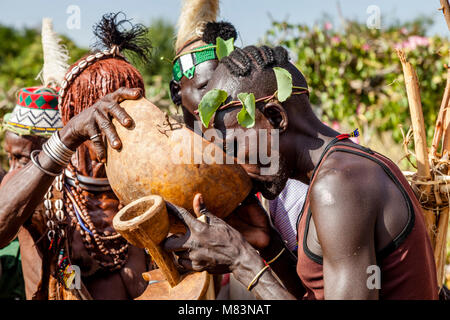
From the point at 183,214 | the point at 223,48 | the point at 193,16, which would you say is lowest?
the point at 183,214

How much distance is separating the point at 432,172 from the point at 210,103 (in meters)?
1.49

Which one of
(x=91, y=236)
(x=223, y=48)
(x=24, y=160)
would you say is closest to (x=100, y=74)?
(x=223, y=48)

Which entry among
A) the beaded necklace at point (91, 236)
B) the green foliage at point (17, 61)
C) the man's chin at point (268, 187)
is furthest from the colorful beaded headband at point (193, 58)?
the man's chin at point (268, 187)

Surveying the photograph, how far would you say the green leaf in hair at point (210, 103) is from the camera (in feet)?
7.74

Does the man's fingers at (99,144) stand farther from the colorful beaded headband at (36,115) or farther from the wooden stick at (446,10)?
the wooden stick at (446,10)

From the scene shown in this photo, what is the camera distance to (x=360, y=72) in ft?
25.0

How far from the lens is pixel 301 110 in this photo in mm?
2438

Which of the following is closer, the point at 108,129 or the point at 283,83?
the point at 283,83

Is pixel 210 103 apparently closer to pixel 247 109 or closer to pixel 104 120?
pixel 247 109

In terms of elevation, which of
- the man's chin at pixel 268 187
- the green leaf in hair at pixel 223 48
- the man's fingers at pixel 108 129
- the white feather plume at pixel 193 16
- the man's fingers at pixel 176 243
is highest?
the white feather plume at pixel 193 16

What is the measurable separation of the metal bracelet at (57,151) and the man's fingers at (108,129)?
359 mm

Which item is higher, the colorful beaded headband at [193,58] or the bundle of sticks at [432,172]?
the colorful beaded headband at [193,58]

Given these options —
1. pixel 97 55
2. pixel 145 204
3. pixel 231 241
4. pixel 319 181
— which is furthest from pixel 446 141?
pixel 97 55

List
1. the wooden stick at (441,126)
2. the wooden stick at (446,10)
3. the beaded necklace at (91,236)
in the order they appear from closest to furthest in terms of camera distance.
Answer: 1. the wooden stick at (446,10)
2. the wooden stick at (441,126)
3. the beaded necklace at (91,236)
